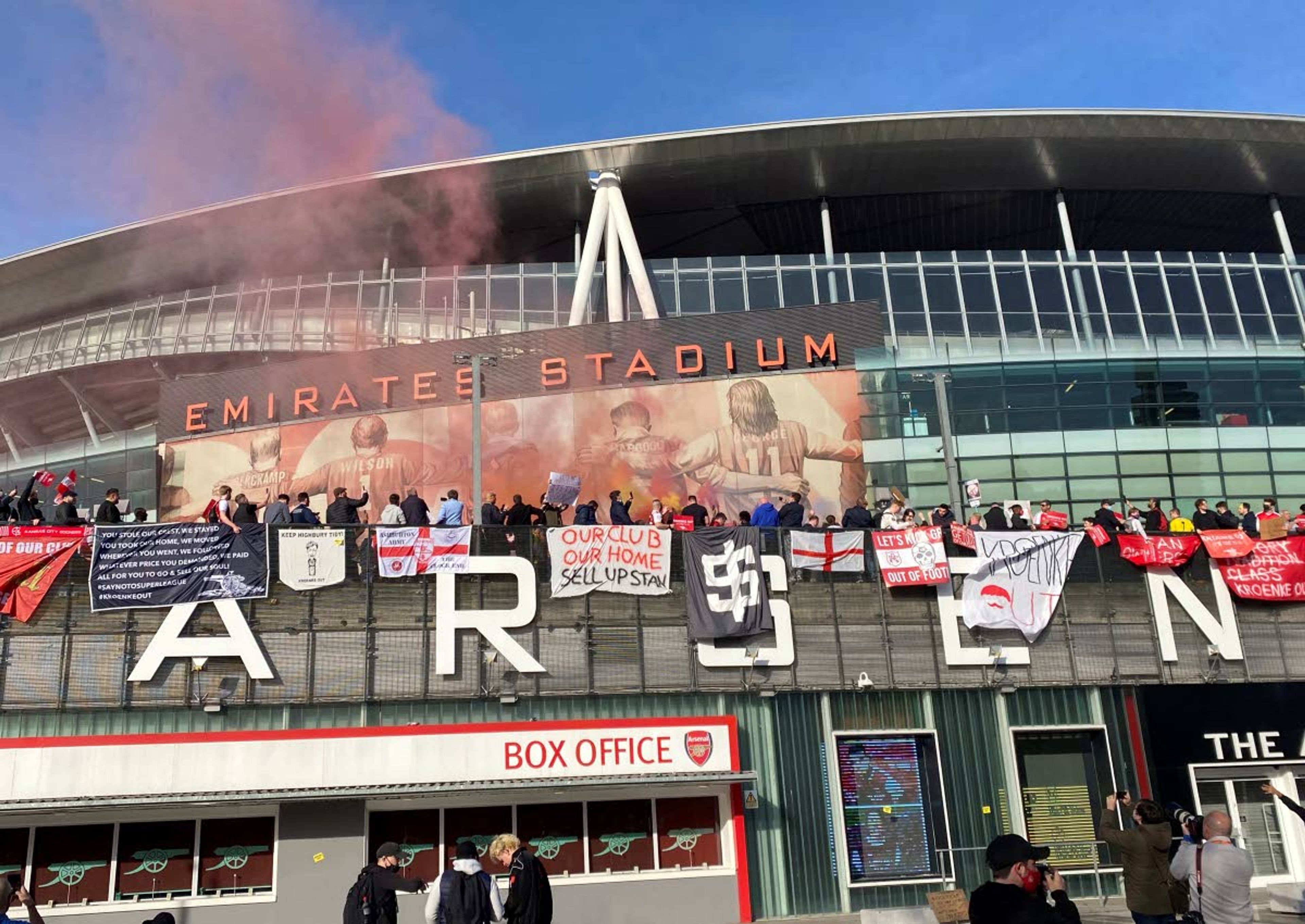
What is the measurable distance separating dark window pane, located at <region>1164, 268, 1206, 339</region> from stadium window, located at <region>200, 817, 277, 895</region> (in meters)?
32.4

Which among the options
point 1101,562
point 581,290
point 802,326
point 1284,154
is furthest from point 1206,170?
point 1101,562

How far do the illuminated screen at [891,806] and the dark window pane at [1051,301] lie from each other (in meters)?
20.9

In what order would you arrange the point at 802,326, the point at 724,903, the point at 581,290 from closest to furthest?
the point at 724,903
the point at 802,326
the point at 581,290

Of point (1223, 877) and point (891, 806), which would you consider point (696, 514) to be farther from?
point (1223, 877)

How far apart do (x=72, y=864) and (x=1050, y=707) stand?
16.9 meters

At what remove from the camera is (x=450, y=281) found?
42.8 m

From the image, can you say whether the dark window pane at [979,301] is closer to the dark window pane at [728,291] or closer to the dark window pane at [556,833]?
the dark window pane at [728,291]

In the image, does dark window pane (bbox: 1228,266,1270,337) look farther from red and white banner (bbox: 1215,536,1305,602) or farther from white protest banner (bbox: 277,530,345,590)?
white protest banner (bbox: 277,530,345,590)

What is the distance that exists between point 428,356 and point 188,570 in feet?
60.4

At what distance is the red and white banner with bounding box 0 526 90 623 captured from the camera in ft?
64.2

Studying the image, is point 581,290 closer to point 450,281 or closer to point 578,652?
point 450,281

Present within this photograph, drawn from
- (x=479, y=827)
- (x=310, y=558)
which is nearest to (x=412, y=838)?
(x=479, y=827)

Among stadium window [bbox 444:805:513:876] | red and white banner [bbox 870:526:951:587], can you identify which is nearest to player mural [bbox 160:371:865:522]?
red and white banner [bbox 870:526:951:587]

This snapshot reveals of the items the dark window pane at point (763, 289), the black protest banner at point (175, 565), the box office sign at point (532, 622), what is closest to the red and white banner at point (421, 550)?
the box office sign at point (532, 622)
